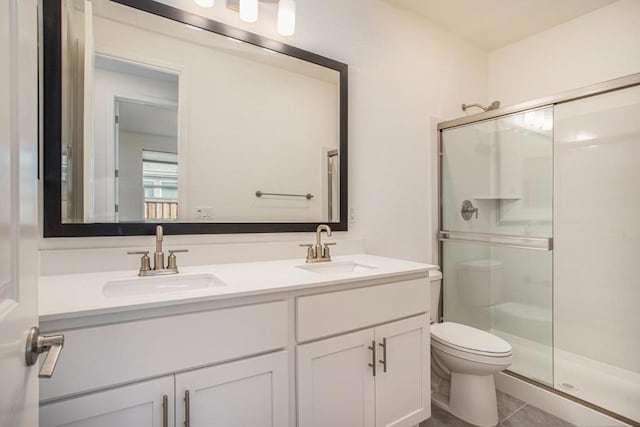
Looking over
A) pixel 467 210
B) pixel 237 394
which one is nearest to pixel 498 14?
pixel 467 210

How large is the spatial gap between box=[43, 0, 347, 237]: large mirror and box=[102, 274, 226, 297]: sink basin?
232 millimetres

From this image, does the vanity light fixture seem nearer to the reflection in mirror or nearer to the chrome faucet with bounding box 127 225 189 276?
the reflection in mirror

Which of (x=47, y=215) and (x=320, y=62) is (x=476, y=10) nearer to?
(x=320, y=62)

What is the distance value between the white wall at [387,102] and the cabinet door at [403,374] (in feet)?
2.10

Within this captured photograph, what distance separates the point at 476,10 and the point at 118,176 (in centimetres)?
230

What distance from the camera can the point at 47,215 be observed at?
3.72 feet

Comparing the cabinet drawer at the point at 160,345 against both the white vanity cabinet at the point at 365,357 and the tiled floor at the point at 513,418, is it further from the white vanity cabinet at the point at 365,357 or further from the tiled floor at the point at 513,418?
the tiled floor at the point at 513,418

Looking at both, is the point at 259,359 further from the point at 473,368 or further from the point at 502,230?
the point at 502,230

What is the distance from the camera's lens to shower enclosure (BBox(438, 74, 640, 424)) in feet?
6.36

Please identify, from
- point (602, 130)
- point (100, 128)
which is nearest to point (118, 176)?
point (100, 128)

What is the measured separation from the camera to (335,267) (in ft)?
5.18

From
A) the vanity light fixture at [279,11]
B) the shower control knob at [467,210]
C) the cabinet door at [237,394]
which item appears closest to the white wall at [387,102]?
the vanity light fixture at [279,11]

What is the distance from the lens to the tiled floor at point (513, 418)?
5.36 feet

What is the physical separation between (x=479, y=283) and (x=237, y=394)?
6.29ft
